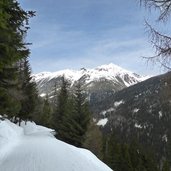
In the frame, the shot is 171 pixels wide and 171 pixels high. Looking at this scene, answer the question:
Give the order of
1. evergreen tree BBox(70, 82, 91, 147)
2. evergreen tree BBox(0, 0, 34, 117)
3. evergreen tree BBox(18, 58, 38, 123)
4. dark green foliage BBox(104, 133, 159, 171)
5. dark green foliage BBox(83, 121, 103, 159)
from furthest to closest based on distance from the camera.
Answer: dark green foliage BBox(104, 133, 159, 171) → evergreen tree BBox(18, 58, 38, 123) → dark green foliage BBox(83, 121, 103, 159) → evergreen tree BBox(70, 82, 91, 147) → evergreen tree BBox(0, 0, 34, 117)

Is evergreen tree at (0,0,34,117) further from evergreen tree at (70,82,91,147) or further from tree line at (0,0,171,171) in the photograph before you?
evergreen tree at (70,82,91,147)

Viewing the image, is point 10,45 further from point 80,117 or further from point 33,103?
point 33,103

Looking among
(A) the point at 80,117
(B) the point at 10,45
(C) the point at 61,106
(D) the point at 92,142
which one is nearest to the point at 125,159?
(C) the point at 61,106

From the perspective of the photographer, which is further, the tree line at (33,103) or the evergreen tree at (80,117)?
the evergreen tree at (80,117)

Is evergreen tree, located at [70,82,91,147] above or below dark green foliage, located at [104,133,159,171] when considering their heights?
above

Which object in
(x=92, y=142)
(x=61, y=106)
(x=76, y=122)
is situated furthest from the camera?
(x=61, y=106)

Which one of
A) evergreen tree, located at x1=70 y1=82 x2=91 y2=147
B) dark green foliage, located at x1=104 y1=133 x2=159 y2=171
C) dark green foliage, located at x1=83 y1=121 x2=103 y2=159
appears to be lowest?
dark green foliage, located at x1=104 y1=133 x2=159 y2=171

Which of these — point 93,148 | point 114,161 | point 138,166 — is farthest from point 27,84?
point 138,166

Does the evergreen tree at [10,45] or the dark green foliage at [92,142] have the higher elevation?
the evergreen tree at [10,45]

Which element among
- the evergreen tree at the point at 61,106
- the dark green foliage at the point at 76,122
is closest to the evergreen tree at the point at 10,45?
the dark green foliage at the point at 76,122

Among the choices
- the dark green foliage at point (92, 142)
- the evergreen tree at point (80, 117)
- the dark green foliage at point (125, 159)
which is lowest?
the dark green foliage at point (125, 159)

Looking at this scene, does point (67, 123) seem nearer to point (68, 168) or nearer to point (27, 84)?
point (27, 84)

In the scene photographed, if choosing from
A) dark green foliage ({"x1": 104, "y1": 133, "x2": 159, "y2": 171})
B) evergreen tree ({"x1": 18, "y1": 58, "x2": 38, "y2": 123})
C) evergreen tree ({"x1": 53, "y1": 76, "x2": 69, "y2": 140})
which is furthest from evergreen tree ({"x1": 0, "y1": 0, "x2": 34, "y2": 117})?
dark green foliage ({"x1": 104, "y1": 133, "x2": 159, "y2": 171})

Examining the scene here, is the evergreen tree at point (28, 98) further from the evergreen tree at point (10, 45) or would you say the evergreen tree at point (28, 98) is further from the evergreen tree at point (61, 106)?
the evergreen tree at point (10, 45)
